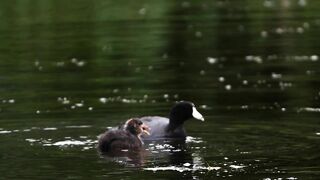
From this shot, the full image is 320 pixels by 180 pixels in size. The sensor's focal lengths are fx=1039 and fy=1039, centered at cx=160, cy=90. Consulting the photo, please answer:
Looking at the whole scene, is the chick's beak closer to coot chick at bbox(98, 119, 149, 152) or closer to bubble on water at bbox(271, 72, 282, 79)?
coot chick at bbox(98, 119, 149, 152)

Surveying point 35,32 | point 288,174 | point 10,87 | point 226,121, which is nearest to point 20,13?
point 35,32

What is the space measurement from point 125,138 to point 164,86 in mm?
6424

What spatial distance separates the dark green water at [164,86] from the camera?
1419 cm

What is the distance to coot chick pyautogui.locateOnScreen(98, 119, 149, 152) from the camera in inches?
603

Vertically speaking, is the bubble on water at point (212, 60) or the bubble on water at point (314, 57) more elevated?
the bubble on water at point (212, 60)

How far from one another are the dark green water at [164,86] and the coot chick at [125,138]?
9.2 inches

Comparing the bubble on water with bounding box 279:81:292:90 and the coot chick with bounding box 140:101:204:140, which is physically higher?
→ the bubble on water with bounding box 279:81:292:90

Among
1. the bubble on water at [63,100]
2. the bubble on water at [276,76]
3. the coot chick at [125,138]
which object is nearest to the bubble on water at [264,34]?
the bubble on water at [276,76]

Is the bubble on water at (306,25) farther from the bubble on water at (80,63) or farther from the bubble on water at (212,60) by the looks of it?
the bubble on water at (80,63)

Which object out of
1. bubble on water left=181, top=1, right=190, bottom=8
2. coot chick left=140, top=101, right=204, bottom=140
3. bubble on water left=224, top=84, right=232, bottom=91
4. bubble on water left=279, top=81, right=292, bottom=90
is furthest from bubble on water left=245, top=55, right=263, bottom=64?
bubble on water left=181, top=1, right=190, bottom=8

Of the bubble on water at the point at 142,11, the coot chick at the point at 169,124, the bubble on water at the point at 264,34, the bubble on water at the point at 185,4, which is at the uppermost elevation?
the bubble on water at the point at 185,4

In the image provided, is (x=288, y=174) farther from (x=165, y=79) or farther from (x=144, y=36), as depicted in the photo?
(x=144, y=36)

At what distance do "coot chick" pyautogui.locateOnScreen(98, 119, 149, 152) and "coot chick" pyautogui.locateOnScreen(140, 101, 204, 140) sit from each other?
44cm

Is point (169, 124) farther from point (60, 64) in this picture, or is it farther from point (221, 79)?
point (60, 64)
